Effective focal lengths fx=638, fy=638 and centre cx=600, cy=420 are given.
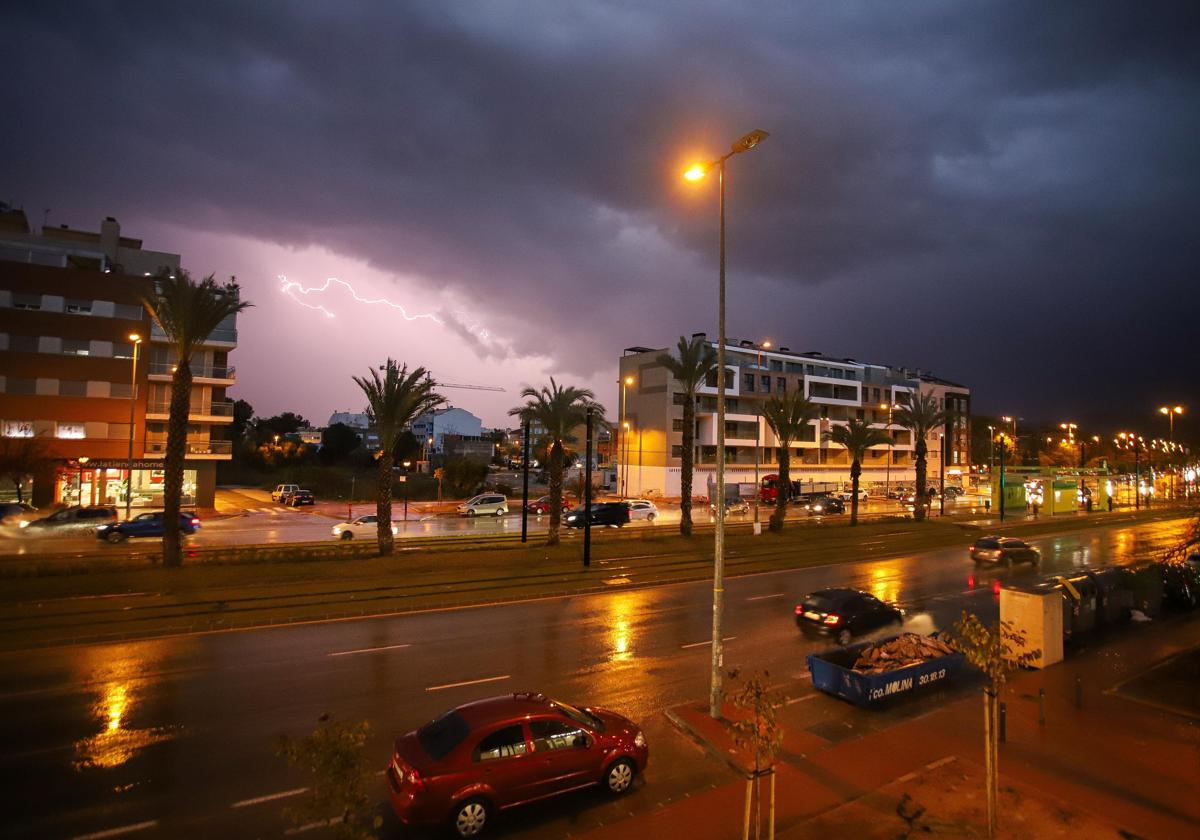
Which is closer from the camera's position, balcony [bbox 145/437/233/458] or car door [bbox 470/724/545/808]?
car door [bbox 470/724/545/808]

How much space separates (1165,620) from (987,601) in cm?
506

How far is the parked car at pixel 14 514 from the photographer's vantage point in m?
38.4

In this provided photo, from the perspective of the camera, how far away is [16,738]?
35.6ft

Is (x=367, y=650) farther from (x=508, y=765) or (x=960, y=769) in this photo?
(x=960, y=769)

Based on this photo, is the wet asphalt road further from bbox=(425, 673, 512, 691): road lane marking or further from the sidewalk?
the sidewalk

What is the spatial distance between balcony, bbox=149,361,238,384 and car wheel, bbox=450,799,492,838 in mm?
54964

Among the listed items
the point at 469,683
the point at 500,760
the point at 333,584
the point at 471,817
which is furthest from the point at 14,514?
the point at 500,760

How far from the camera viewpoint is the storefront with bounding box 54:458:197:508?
159 ft

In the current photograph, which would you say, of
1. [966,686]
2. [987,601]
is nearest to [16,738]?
[966,686]

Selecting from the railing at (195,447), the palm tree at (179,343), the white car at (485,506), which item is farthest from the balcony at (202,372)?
the palm tree at (179,343)

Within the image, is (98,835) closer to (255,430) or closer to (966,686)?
(966,686)

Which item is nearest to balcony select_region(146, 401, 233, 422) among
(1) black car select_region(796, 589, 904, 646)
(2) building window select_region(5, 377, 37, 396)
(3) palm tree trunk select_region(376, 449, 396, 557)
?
(2) building window select_region(5, 377, 37, 396)

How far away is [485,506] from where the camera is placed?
5144cm

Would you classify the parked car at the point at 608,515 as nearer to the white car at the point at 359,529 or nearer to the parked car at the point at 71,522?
the white car at the point at 359,529
